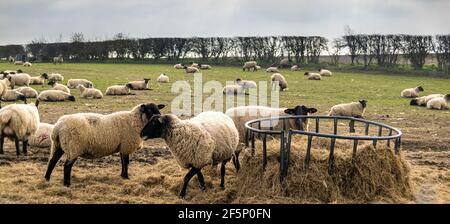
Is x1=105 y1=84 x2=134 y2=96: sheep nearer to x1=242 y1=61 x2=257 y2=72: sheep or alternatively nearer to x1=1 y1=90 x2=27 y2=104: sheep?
x1=1 y1=90 x2=27 y2=104: sheep

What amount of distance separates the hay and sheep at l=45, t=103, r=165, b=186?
3.01 m

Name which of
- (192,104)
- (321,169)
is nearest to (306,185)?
(321,169)

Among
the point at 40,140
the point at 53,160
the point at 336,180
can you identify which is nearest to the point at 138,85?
the point at 40,140

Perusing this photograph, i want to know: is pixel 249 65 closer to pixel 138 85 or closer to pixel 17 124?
pixel 138 85

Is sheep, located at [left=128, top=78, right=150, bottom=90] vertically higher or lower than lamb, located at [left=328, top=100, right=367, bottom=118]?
higher

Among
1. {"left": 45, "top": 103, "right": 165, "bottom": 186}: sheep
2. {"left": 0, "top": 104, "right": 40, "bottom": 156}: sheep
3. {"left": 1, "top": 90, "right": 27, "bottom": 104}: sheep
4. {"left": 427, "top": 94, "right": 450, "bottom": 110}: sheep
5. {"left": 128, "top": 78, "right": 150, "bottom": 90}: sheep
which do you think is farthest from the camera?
{"left": 128, "top": 78, "right": 150, "bottom": 90}: sheep

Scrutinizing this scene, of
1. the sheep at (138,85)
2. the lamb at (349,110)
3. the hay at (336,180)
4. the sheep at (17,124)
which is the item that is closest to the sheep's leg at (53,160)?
the sheep at (17,124)

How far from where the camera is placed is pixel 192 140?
9.59 metres

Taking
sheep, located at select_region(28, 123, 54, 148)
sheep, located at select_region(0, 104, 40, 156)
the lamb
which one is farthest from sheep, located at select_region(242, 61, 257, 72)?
sheep, located at select_region(0, 104, 40, 156)

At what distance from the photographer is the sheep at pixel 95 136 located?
32.7 feet

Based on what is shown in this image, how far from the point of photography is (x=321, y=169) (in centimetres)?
889

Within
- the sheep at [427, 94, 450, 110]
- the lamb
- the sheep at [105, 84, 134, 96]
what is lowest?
the sheep at [427, 94, 450, 110]

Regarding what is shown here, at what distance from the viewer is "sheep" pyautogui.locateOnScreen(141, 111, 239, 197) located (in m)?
9.56
